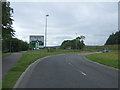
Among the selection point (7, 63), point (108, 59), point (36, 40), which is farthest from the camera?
point (36, 40)

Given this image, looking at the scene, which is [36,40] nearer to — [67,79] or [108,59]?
[108,59]

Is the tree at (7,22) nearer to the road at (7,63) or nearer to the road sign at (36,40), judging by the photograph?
the road at (7,63)

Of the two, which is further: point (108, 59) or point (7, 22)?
point (108, 59)

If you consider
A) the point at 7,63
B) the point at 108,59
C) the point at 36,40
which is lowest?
the point at 108,59

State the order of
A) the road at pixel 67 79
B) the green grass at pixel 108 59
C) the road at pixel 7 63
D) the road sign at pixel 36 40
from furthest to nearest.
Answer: the road sign at pixel 36 40
the green grass at pixel 108 59
the road at pixel 7 63
the road at pixel 67 79

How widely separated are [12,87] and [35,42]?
32.0 meters

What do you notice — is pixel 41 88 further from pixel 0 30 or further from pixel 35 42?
pixel 35 42

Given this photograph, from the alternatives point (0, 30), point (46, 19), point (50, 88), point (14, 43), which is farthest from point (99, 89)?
point (14, 43)

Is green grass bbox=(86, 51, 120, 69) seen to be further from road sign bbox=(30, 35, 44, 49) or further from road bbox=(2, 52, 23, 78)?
road bbox=(2, 52, 23, 78)

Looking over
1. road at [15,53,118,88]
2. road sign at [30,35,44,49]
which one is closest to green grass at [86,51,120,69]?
road at [15,53,118,88]

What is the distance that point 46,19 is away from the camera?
50375 mm

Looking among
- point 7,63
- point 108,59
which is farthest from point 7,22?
point 108,59

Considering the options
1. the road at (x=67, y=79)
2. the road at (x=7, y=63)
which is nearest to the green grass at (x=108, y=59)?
the road at (x=67, y=79)

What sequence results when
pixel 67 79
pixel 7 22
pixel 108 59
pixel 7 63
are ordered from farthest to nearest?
pixel 108 59 → pixel 7 22 → pixel 7 63 → pixel 67 79
